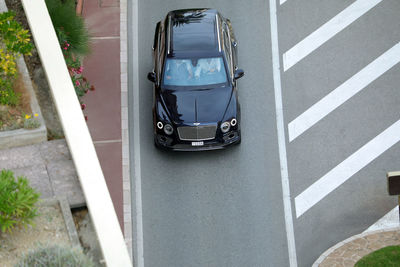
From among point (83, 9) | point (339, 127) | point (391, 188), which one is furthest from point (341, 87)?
point (83, 9)

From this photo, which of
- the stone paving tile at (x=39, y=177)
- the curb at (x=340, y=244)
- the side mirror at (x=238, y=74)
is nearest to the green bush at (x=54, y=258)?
the stone paving tile at (x=39, y=177)

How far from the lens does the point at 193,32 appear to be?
1501 cm

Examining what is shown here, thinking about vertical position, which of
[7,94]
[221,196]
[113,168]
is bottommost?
[221,196]

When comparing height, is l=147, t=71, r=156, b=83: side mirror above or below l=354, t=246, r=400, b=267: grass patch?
above

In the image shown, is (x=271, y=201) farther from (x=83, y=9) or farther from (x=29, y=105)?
(x=83, y=9)

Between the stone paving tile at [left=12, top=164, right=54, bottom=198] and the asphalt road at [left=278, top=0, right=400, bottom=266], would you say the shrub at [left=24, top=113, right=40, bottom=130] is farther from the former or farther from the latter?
the asphalt road at [left=278, top=0, right=400, bottom=266]

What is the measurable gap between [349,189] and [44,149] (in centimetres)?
742

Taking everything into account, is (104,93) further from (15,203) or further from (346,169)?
(15,203)

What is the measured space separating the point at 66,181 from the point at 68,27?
18.5 feet

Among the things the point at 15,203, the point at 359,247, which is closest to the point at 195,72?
the point at 359,247

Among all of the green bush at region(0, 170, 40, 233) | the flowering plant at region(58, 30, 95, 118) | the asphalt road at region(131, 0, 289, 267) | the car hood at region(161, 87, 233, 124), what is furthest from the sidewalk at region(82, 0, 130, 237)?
the green bush at region(0, 170, 40, 233)

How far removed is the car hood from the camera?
14.1 metres

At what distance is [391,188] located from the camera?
1234cm

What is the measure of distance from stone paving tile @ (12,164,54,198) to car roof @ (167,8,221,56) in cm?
692
